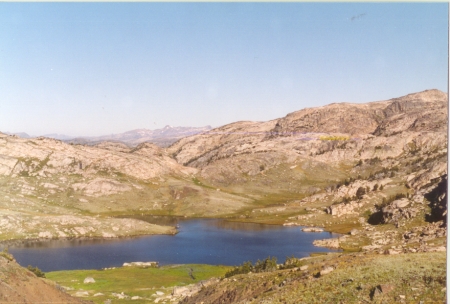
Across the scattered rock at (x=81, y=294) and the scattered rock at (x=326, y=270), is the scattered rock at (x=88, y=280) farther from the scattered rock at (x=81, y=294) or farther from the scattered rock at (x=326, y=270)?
the scattered rock at (x=326, y=270)

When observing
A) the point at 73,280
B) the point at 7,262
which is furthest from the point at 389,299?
the point at 73,280

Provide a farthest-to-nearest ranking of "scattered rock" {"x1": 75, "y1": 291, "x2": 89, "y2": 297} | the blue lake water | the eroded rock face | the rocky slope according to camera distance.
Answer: the eroded rock face → the blue lake water → "scattered rock" {"x1": 75, "y1": 291, "x2": 89, "y2": 297} → the rocky slope

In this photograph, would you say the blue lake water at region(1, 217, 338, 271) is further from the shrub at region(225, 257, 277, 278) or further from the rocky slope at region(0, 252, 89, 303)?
the rocky slope at region(0, 252, 89, 303)

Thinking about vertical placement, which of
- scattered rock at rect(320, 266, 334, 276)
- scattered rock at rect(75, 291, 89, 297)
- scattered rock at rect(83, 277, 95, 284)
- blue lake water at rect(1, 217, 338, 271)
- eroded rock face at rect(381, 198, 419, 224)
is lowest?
blue lake water at rect(1, 217, 338, 271)

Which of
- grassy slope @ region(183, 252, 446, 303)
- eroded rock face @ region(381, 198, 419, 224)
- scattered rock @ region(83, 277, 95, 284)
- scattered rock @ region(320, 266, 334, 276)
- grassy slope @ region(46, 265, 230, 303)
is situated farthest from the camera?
eroded rock face @ region(381, 198, 419, 224)

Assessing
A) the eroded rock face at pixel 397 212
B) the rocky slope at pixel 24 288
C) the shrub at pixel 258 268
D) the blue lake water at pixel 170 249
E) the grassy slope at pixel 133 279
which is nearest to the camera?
the rocky slope at pixel 24 288

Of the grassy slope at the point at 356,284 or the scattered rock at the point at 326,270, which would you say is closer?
the grassy slope at the point at 356,284

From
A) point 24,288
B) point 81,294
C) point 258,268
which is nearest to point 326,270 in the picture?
point 258,268

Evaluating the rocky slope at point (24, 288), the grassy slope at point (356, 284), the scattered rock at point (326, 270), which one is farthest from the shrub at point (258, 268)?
the rocky slope at point (24, 288)

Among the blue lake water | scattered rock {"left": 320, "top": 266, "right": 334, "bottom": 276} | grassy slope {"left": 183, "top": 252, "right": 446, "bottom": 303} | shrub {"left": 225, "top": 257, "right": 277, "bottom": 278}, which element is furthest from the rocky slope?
the blue lake water
